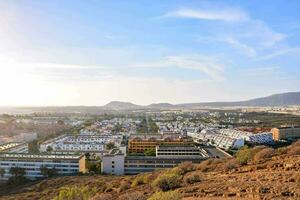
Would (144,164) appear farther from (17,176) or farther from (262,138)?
(262,138)

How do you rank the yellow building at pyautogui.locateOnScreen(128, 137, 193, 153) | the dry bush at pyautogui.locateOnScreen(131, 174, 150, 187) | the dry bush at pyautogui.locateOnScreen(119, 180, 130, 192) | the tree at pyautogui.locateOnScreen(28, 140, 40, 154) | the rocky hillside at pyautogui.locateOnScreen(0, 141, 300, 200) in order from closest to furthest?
the rocky hillside at pyautogui.locateOnScreen(0, 141, 300, 200), the dry bush at pyautogui.locateOnScreen(119, 180, 130, 192), the dry bush at pyautogui.locateOnScreen(131, 174, 150, 187), the tree at pyautogui.locateOnScreen(28, 140, 40, 154), the yellow building at pyautogui.locateOnScreen(128, 137, 193, 153)

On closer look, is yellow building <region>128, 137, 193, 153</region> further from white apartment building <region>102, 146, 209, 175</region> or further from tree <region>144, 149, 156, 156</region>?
white apartment building <region>102, 146, 209, 175</region>

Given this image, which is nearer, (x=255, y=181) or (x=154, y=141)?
(x=255, y=181)

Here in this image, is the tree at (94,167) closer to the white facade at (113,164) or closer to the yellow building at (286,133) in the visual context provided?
the white facade at (113,164)

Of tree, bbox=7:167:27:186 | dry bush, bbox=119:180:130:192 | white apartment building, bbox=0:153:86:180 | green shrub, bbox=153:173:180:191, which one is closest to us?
green shrub, bbox=153:173:180:191

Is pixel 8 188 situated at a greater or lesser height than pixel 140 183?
lesser

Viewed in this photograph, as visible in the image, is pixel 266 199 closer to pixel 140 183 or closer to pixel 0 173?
pixel 140 183

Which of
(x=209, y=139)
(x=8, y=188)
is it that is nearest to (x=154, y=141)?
(x=209, y=139)

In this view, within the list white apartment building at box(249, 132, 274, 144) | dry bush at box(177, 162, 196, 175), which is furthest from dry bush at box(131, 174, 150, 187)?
white apartment building at box(249, 132, 274, 144)

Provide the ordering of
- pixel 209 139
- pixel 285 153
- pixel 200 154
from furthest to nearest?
pixel 209 139 → pixel 200 154 → pixel 285 153
